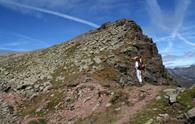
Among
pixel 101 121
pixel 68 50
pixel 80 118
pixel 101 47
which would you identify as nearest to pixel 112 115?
pixel 101 121

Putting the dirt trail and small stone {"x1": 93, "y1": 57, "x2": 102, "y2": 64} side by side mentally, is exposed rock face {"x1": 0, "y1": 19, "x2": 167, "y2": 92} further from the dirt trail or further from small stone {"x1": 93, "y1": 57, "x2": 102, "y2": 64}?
the dirt trail

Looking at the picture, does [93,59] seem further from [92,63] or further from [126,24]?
[126,24]

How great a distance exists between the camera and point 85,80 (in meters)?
42.0

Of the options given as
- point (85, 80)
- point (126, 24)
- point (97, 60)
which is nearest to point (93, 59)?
point (97, 60)

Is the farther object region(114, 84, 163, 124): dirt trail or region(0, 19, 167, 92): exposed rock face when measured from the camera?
region(0, 19, 167, 92): exposed rock face

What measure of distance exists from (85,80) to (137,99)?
29.6 feet

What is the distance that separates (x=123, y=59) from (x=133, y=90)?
10.1 metres

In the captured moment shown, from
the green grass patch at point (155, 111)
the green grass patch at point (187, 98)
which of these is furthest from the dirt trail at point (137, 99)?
the green grass patch at point (187, 98)

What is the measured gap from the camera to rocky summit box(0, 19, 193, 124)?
35841mm

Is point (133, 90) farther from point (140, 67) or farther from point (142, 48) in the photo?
point (142, 48)

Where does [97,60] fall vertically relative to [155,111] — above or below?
above

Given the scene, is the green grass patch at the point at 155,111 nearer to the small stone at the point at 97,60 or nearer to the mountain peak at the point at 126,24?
the small stone at the point at 97,60

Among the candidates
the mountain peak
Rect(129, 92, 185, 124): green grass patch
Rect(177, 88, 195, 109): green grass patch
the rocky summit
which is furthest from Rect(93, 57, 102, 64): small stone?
Rect(177, 88, 195, 109): green grass patch

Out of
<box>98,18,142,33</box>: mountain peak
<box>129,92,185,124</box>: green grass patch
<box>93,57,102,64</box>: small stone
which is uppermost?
<box>98,18,142,33</box>: mountain peak
